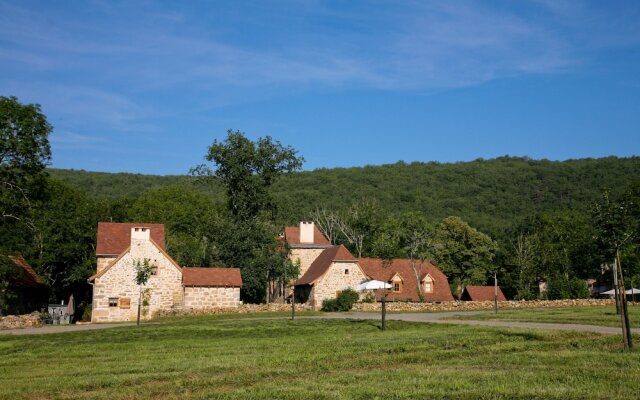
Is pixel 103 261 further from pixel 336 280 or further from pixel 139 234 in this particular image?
pixel 336 280

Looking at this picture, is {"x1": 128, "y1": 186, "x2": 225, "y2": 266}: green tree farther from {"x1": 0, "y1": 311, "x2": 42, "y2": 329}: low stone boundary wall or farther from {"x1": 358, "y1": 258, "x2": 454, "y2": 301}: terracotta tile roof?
Answer: {"x1": 0, "y1": 311, "x2": 42, "y2": 329}: low stone boundary wall

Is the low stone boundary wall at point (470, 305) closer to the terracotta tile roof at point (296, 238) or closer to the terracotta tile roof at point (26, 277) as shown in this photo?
the terracotta tile roof at point (296, 238)

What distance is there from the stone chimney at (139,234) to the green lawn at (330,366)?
21.5 meters

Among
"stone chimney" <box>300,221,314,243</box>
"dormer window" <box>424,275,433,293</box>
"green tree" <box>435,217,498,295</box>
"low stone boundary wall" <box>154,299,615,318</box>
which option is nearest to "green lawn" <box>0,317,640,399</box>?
"low stone boundary wall" <box>154,299,615,318</box>

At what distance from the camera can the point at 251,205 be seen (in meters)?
63.9

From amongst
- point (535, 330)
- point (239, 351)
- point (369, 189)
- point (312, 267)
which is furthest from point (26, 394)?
point (369, 189)

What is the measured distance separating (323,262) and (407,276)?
839 centimetres

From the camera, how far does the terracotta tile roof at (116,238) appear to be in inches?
2047

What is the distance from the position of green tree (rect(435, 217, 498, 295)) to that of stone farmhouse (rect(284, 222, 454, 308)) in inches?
432

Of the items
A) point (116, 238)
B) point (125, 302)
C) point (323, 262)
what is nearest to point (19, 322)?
point (125, 302)

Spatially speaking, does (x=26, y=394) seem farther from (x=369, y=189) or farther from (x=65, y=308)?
(x=369, y=189)

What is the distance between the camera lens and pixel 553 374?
13961mm

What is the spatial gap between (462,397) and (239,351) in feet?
35.0

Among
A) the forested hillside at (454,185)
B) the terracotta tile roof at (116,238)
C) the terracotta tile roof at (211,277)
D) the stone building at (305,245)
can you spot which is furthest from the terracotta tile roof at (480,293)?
the forested hillside at (454,185)
